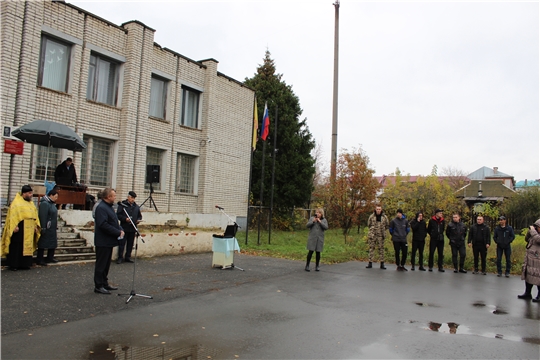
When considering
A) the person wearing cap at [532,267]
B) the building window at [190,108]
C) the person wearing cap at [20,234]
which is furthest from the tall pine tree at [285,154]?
the person wearing cap at [532,267]

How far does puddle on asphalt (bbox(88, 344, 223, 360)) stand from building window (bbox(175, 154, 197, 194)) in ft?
48.7

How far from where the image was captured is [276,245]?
1858 cm

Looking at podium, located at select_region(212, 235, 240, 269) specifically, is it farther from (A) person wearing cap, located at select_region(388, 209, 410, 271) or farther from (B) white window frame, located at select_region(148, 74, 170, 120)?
(B) white window frame, located at select_region(148, 74, 170, 120)

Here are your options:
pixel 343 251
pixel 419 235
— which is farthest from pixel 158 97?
pixel 419 235

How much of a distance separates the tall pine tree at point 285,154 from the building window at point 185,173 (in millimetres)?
6529

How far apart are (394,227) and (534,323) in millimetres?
6478

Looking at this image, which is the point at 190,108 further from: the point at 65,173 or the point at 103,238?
the point at 103,238

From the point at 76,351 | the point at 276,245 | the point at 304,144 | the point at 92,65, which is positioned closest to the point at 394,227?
the point at 276,245

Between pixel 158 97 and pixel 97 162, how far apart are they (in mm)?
4196

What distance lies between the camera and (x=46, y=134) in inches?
477

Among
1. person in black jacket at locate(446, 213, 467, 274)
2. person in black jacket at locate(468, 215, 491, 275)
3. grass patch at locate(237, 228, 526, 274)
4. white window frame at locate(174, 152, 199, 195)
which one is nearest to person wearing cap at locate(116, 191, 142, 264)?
grass patch at locate(237, 228, 526, 274)

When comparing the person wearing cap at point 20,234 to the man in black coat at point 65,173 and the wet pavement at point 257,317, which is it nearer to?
the wet pavement at point 257,317

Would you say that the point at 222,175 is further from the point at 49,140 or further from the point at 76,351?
the point at 76,351

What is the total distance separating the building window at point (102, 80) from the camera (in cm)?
1628
